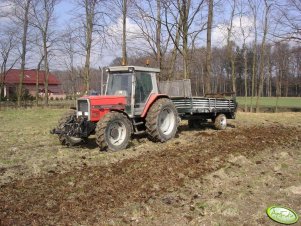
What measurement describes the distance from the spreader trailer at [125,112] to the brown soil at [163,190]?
88 cm

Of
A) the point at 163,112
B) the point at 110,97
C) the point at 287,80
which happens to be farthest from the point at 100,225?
the point at 287,80

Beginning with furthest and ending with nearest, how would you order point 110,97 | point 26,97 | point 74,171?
point 26,97
point 110,97
point 74,171

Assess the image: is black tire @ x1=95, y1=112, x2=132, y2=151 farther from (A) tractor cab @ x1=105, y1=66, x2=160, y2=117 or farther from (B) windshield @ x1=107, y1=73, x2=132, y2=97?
(B) windshield @ x1=107, y1=73, x2=132, y2=97

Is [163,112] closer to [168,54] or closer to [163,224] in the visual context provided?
[163,224]

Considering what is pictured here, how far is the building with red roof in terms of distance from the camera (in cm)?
5655

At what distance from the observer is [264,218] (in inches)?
183

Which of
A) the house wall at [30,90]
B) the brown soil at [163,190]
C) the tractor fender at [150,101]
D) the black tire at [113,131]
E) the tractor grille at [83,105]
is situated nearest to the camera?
the brown soil at [163,190]

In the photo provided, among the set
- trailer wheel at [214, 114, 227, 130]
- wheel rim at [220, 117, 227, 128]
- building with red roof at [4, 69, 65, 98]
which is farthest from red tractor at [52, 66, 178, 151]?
building with red roof at [4, 69, 65, 98]

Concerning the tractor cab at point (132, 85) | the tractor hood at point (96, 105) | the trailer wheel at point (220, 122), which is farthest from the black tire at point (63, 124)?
the trailer wheel at point (220, 122)

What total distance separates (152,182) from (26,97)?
43269 mm

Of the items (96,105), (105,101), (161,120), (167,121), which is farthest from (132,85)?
(167,121)

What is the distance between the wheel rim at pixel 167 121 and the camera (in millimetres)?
10688

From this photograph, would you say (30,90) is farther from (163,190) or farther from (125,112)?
(163,190)

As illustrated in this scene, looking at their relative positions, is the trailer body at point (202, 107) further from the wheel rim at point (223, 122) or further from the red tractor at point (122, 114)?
the red tractor at point (122, 114)
